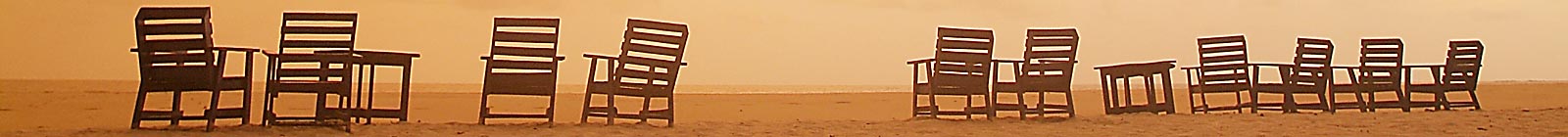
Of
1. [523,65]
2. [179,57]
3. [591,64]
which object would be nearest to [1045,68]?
[591,64]

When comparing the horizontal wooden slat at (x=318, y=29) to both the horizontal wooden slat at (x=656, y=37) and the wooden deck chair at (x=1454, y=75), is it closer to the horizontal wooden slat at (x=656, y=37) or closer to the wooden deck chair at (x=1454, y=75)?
the horizontal wooden slat at (x=656, y=37)

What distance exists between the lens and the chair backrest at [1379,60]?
10719mm

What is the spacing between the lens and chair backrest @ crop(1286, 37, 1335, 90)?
10594 mm

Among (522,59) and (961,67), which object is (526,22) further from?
(961,67)

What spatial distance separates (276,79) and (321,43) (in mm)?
269

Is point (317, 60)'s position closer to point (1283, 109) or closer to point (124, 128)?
point (124, 128)

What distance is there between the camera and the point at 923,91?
934 centimetres

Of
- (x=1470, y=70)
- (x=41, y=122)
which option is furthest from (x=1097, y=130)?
(x=41, y=122)

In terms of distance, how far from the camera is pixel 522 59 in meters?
7.97

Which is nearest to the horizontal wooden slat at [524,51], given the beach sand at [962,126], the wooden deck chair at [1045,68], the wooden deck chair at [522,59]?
the wooden deck chair at [522,59]

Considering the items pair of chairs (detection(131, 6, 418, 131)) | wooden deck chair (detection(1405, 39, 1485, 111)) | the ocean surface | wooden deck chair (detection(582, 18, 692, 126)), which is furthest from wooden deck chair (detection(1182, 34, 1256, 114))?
the ocean surface

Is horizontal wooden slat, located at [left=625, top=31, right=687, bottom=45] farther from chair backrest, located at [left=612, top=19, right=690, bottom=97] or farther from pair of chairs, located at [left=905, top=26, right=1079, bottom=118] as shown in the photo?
pair of chairs, located at [left=905, top=26, right=1079, bottom=118]

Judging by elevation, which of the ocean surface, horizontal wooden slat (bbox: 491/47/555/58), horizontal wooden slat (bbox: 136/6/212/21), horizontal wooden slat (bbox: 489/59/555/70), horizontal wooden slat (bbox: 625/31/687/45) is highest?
horizontal wooden slat (bbox: 136/6/212/21)

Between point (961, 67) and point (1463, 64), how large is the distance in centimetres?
392
